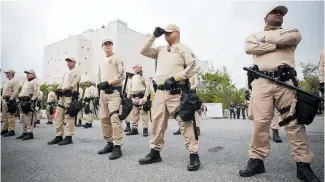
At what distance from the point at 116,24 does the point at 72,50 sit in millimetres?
11564

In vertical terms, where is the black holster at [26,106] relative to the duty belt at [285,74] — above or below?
below

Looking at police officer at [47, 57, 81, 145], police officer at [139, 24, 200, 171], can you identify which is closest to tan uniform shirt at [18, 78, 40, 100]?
police officer at [47, 57, 81, 145]

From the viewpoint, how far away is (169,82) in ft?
11.3

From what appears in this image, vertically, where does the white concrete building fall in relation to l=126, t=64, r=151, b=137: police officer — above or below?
above

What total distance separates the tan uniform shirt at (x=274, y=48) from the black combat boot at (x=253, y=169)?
122 centimetres

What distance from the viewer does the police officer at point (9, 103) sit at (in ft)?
24.4

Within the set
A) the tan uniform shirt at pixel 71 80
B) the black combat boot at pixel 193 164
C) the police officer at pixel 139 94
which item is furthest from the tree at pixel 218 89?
the black combat boot at pixel 193 164

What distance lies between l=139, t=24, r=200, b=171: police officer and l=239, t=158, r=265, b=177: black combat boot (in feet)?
2.48

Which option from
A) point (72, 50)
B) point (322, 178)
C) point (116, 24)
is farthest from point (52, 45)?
point (322, 178)

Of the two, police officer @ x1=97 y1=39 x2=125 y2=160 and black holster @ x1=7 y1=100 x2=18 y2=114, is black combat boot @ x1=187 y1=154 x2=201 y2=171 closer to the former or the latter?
police officer @ x1=97 y1=39 x2=125 y2=160

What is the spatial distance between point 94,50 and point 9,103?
37.8m

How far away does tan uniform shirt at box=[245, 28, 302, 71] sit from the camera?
2.93 meters

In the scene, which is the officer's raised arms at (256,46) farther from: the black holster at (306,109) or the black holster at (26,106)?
the black holster at (26,106)

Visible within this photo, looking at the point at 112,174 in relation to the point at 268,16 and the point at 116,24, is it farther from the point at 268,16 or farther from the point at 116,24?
the point at 116,24
